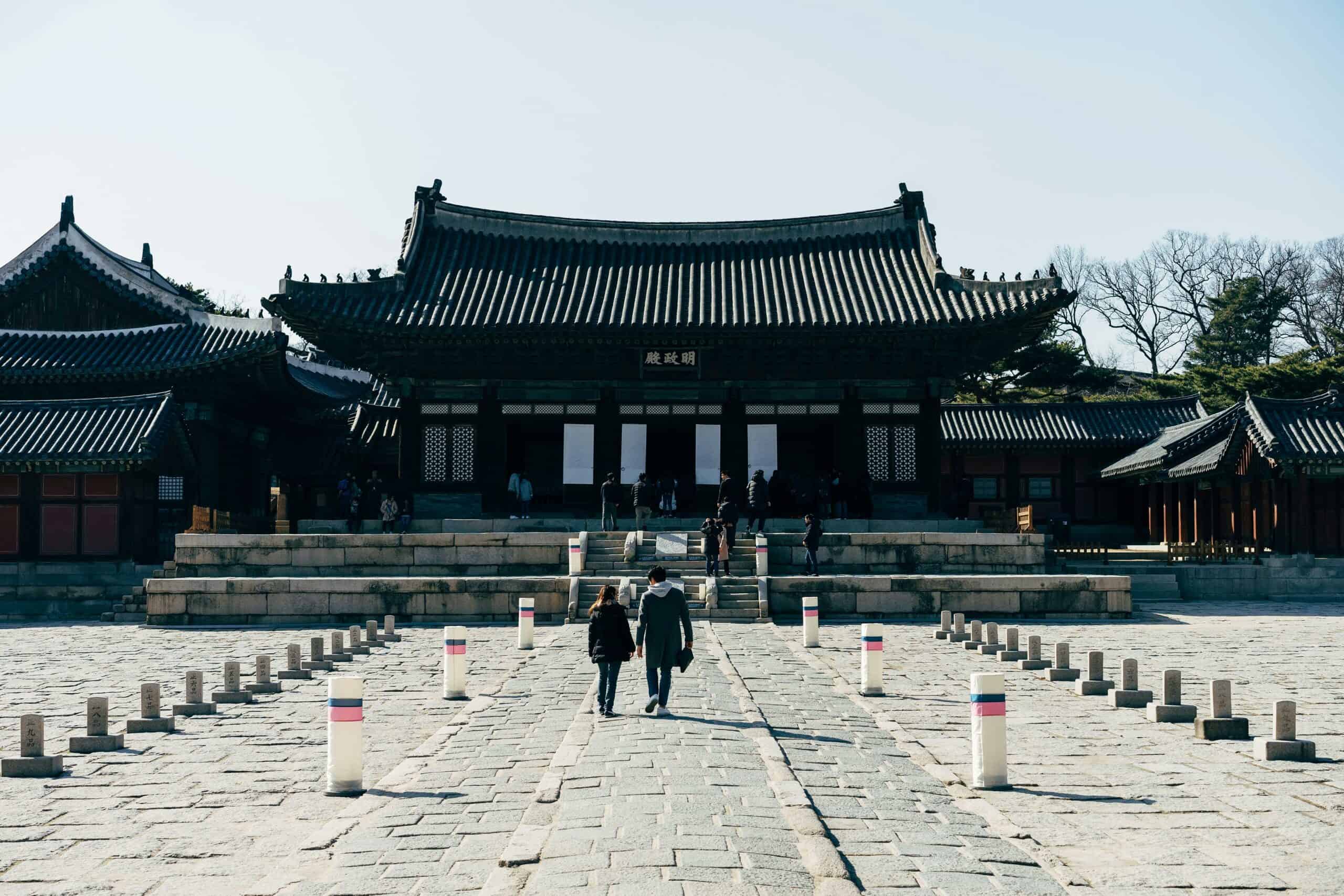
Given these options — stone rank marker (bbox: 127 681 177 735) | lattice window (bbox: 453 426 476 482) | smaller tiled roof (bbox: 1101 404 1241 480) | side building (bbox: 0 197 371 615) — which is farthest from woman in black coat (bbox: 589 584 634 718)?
smaller tiled roof (bbox: 1101 404 1241 480)

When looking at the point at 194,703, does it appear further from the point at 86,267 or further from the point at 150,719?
the point at 86,267

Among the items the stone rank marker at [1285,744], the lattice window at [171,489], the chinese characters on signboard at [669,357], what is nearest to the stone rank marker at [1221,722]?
the stone rank marker at [1285,744]

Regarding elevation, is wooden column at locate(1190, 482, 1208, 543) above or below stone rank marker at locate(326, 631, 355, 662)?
above

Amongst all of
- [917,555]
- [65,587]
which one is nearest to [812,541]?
[917,555]

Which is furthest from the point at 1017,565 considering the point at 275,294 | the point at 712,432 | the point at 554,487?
the point at 275,294

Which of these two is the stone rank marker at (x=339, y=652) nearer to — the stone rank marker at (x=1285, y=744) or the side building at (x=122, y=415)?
the stone rank marker at (x=1285, y=744)

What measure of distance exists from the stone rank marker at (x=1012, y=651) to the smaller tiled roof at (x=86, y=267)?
91.0ft

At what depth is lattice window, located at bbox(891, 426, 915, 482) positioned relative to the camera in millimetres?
32156

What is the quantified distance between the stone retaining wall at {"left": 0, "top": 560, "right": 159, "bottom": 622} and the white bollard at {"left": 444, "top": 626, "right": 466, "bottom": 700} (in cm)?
1664

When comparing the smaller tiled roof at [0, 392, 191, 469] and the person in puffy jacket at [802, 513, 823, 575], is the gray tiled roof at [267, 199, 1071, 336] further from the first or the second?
the person in puffy jacket at [802, 513, 823, 575]

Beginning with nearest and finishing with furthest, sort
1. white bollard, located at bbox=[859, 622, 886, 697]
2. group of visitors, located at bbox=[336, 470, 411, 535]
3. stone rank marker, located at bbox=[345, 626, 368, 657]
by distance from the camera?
white bollard, located at bbox=[859, 622, 886, 697]
stone rank marker, located at bbox=[345, 626, 368, 657]
group of visitors, located at bbox=[336, 470, 411, 535]

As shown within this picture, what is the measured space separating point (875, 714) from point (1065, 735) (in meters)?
1.88

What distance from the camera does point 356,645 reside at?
18797mm

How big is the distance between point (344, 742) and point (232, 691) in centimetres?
553
